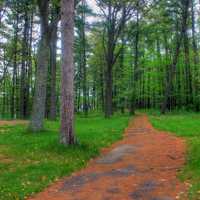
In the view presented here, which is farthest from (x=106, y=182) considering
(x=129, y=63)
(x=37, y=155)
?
(x=129, y=63)

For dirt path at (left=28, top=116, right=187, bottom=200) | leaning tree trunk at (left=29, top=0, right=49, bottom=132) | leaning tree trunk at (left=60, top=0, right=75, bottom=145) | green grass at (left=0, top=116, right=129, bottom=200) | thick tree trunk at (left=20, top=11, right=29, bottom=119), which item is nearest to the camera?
dirt path at (left=28, top=116, right=187, bottom=200)

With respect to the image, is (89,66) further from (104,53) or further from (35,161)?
(35,161)

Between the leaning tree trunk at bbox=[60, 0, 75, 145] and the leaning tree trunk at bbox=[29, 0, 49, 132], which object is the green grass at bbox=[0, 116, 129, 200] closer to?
the leaning tree trunk at bbox=[60, 0, 75, 145]

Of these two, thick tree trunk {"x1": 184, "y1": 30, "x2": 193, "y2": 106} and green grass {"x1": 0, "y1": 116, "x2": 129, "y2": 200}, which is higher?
thick tree trunk {"x1": 184, "y1": 30, "x2": 193, "y2": 106}

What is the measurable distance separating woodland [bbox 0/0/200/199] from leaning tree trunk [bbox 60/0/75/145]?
31 mm

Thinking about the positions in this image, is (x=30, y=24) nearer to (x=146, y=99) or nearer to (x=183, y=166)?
(x=146, y=99)

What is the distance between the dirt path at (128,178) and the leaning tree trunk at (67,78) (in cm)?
135

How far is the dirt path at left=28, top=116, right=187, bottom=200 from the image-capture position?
6.41 m

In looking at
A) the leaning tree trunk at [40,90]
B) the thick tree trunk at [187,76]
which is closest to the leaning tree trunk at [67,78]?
the leaning tree trunk at [40,90]

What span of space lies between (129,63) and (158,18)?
41.4 ft

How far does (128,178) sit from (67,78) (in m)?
4.49

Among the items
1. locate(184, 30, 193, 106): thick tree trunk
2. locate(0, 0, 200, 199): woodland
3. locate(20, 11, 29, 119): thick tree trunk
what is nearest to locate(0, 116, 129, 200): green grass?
locate(0, 0, 200, 199): woodland

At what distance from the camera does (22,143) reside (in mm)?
12211

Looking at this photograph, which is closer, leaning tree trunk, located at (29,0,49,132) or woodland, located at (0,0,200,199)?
woodland, located at (0,0,200,199)
